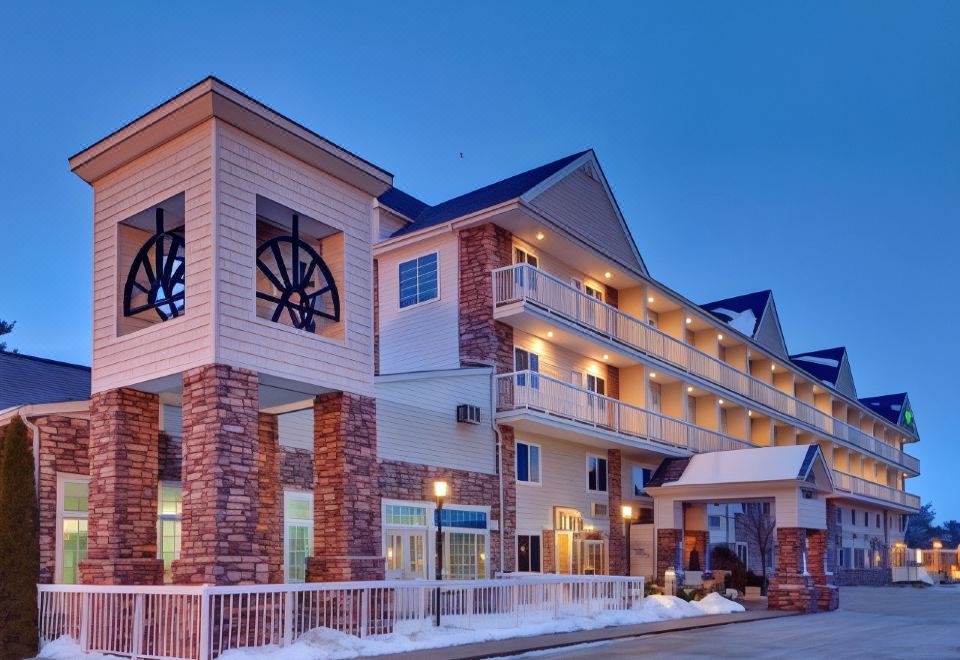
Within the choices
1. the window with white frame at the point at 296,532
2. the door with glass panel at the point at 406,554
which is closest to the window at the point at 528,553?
the door with glass panel at the point at 406,554

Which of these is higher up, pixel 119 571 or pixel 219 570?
pixel 219 570

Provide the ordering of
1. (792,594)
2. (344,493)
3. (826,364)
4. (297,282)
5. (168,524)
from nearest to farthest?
1. (344,493)
2. (297,282)
3. (168,524)
4. (792,594)
5. (826,364)

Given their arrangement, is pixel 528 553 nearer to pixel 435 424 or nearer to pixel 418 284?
pixel 435 424

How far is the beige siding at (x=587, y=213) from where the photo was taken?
30.4m

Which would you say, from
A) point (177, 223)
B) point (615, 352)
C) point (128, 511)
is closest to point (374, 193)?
point (177, 223)

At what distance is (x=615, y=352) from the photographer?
31.6 metres

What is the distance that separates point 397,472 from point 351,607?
22.6 ft

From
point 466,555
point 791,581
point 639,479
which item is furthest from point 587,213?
point 791,581

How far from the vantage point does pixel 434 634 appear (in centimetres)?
1748

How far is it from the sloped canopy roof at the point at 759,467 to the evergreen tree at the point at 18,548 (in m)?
19.7

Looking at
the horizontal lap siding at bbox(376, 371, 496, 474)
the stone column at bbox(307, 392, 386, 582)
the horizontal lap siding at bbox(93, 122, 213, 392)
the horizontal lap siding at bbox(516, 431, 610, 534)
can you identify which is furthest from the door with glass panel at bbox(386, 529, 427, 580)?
the horizontal lap siding at bbox(93, 122, 213, 392)

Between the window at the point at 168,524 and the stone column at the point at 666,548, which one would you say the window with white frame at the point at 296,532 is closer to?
the window at the point at 168,524

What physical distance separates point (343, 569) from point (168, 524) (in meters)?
3.89

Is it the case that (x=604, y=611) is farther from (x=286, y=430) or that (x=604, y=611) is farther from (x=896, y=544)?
(x=896, y=544)
